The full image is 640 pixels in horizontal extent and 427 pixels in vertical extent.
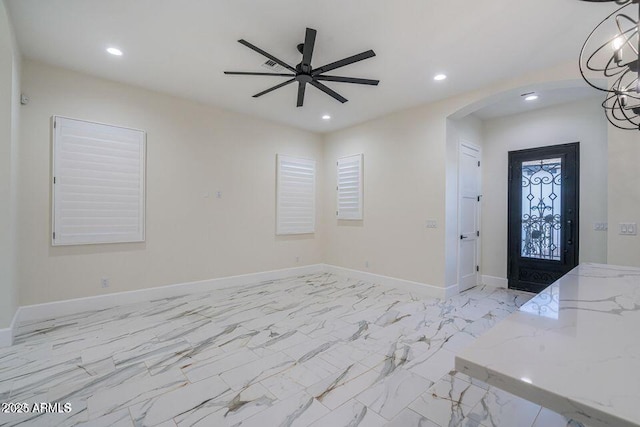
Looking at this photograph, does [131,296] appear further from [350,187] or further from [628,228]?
[628,228]

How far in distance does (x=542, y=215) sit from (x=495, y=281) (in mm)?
1354

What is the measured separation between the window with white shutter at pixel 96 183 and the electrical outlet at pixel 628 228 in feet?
18.8

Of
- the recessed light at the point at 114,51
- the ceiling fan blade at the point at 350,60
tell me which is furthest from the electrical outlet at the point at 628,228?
the recessed light at the point at 114,51

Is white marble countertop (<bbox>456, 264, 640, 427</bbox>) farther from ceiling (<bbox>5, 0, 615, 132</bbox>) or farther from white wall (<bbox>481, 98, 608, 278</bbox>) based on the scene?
white wall (<bbox>481, 98, 608, 278</bbox>)

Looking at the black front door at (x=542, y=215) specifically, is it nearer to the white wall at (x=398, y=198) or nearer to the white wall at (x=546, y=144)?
the white wall at (x=546, y=144)

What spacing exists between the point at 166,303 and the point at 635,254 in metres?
5.49

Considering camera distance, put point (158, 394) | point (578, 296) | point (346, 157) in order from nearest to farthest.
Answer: point (578, 296), point (158, 394), point (346, 157)

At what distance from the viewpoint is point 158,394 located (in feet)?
6.88

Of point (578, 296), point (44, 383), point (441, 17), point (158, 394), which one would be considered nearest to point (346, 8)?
point (441, 17)

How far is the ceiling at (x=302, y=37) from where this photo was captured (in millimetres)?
2473

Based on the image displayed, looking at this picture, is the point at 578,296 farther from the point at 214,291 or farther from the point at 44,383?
the point at 214,291

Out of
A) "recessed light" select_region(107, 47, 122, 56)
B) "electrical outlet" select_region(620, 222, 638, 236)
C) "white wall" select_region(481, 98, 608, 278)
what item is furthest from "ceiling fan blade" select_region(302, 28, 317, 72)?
"white wall" select_region(481, 98, 608, 278)

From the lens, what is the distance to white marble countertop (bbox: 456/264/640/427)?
1.92 feet

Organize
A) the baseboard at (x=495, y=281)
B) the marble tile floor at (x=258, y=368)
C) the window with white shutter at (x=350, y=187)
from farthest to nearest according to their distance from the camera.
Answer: the window with white shutter at (x=350, y=187), the baseboard at (x=495, y=281), the marble tile floor at (x=258, y=368)
